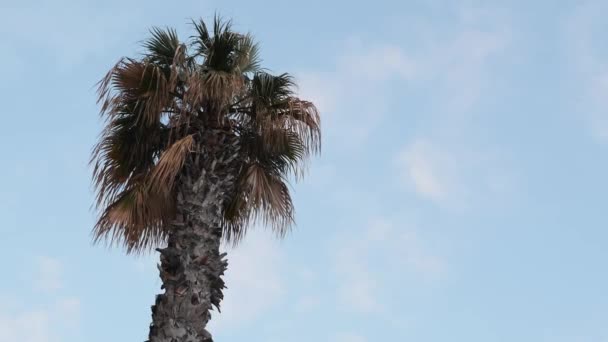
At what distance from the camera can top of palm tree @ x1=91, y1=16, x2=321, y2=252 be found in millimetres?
13352

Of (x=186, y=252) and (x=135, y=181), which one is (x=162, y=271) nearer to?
(x=186, y=252)

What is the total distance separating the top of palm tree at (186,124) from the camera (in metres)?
13.4

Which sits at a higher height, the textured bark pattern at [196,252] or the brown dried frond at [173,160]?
the brown dried frond at [173,160]

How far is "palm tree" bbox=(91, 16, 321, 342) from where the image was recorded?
42.0 ft

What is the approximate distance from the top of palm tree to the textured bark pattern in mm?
435

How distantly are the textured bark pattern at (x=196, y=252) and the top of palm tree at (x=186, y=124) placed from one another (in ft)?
1.43

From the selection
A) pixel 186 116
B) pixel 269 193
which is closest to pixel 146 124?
pixel 186 116

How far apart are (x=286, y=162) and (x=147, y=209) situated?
75.1 inches

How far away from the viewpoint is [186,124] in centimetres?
1326

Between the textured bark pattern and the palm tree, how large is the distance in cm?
1

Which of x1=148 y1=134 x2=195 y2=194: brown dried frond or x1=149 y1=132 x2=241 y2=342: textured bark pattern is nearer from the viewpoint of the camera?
x1=149 y1=132 x2=241 y2=342: textured bark pattern

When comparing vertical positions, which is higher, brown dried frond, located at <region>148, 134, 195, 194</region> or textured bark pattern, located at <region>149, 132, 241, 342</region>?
brown dried frond, located at <region>148, 134, 195, 194</region>

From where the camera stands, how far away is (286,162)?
46.6ft

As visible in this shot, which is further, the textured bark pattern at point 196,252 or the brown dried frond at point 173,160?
the brown dried frond at point 173,160
